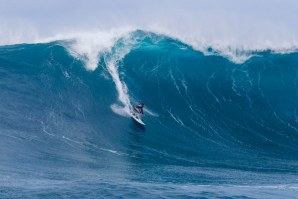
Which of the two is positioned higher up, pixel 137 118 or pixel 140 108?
pixel 140 108

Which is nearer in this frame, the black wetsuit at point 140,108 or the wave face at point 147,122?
the wave face at point 147,122

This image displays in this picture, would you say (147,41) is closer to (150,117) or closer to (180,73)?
(180,73)

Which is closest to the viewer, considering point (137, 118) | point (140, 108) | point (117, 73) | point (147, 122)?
point (137, 118)

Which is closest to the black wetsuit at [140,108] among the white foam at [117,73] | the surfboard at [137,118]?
the surfboard at [137,118]

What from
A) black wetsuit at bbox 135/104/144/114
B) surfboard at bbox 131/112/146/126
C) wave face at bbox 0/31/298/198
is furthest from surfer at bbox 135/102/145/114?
wave face at bbox 0/31/298/198

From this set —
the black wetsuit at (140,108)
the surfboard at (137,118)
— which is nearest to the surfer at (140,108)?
the black wetsuit at (140,108)

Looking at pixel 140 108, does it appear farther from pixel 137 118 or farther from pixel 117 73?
pixel 117 73

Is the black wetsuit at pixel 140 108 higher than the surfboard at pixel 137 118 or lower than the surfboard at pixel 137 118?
higher

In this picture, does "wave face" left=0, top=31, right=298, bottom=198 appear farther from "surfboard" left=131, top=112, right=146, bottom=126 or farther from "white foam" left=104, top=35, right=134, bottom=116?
"surfboard" left=131, top=112, right=146, bottom=126

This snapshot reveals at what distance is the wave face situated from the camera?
21000 mm

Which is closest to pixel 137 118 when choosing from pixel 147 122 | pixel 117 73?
pixel 147 122

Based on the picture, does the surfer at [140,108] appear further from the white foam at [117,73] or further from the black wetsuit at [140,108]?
the white foam at [117,73]

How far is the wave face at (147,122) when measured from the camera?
21.0 meters

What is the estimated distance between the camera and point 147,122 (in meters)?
31.9
